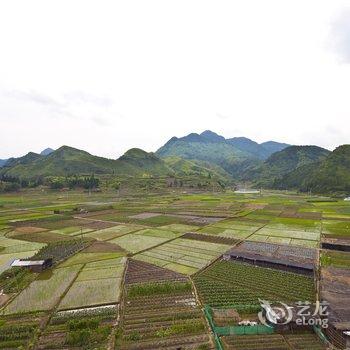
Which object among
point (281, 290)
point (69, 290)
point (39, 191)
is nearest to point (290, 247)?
point (281, 290)

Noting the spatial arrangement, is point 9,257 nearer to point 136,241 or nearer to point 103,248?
point 103,248

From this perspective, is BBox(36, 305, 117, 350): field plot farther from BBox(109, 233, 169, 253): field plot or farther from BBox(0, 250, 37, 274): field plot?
BBox(109, 233, 169, 253): field plot

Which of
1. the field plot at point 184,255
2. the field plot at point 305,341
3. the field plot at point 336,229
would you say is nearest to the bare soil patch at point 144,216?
the field plot at point 184,255

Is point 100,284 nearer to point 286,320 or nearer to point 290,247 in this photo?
point 286,320

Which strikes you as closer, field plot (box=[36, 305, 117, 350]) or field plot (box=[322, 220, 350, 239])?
field plot (box=[36, 305, 117, 350])

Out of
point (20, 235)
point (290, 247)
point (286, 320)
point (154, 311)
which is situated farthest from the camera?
point (20, 235)

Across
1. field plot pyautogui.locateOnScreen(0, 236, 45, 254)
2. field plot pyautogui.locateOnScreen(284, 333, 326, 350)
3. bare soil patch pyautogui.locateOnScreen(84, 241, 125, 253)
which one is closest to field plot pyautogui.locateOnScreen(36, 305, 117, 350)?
field plot pyautogui.locateOnScreen(284, 333, 326, 350)

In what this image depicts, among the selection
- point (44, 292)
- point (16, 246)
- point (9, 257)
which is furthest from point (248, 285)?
point (16, 246)
